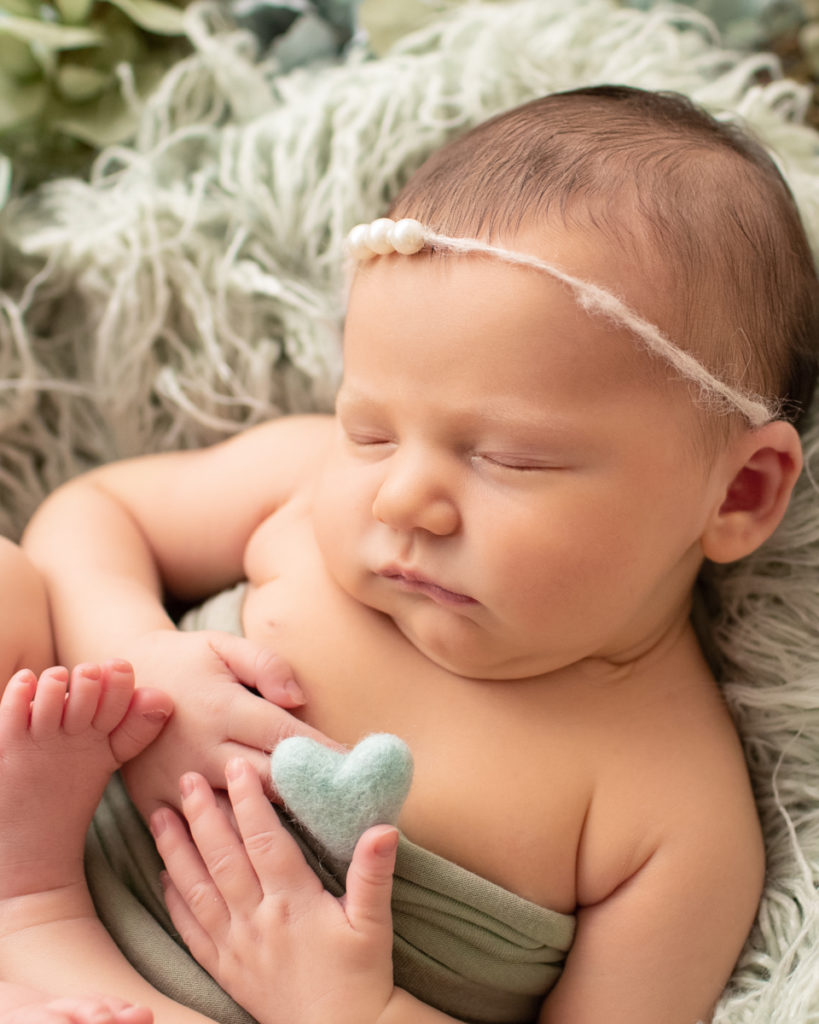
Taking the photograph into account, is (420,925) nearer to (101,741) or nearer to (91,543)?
(101,741)

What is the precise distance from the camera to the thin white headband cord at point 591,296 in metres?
0.89

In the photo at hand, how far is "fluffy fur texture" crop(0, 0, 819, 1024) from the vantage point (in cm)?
132

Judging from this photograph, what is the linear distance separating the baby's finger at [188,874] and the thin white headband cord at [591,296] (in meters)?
0.55

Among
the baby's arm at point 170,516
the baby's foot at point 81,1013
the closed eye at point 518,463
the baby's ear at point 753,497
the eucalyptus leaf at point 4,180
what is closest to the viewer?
the baby's foot at point 81,1013

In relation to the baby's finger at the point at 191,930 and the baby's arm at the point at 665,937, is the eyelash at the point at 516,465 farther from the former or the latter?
the baby's finger at the point at 191,930

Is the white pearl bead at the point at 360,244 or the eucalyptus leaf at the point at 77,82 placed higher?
the white pearl bead at the point at 360,244

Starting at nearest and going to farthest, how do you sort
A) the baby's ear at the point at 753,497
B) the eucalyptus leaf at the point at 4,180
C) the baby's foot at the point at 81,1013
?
the baby's foot at the point at 81,1013, the baby's ear at the point at 753,497, the eucalyptus leaf at the point at 4,180

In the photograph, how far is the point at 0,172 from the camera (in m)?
1.33

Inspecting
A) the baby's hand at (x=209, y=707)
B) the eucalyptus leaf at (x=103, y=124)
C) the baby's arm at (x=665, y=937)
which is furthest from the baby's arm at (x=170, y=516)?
the baby's arm at (x=665, y=937)

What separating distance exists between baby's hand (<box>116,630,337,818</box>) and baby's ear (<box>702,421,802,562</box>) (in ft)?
1.36

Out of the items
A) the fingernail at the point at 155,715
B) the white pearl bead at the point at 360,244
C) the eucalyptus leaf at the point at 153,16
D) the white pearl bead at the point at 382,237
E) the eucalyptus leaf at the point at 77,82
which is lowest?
the fingernail at the point at 155,715

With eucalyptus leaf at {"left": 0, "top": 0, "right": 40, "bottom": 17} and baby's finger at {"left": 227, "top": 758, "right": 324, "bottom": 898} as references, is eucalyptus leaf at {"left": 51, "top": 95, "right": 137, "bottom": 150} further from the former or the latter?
baby's finger at {"left": 227, "top": 758, "right": 324, "bottom": 898}

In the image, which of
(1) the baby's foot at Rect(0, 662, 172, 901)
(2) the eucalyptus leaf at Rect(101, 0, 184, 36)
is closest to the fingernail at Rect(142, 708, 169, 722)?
(1) the baby's foot at Rect(0, 662, 172, 901)

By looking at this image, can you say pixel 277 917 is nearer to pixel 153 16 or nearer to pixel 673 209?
pixel 673 209
